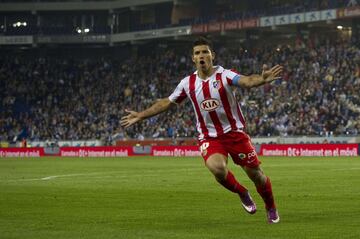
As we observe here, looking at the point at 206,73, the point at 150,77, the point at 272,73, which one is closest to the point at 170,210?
the point at 206,73

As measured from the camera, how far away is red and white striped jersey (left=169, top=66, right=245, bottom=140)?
12.4 meters

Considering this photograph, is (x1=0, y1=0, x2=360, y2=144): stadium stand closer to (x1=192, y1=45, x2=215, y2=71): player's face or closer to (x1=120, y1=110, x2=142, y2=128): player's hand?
(x1=120, y1=110, x2=142, y2=128): player's hand

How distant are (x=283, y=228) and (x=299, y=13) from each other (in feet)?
170

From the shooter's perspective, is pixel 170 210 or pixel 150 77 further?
pixel 150 77

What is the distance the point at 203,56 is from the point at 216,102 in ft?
2.33

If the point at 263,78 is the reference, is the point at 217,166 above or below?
below

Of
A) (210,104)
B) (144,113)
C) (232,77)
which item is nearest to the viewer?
(232,77)

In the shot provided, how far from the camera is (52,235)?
11344 millimetres

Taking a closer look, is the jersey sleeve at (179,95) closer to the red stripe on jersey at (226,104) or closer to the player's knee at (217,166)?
the red stripe on jersey at (226,104)

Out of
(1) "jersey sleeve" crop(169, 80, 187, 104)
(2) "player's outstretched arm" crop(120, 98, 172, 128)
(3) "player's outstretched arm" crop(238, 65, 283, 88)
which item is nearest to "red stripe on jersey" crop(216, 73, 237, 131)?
(3) "player's outstretched arm" crop(238, 65, 283, 88)

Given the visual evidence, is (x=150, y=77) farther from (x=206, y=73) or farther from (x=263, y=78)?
(x=263, y=78)

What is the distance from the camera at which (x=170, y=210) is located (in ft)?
50.2

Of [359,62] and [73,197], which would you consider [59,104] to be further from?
[73,197]

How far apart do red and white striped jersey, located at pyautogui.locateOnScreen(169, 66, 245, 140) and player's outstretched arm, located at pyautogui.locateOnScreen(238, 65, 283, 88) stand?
52 cm
